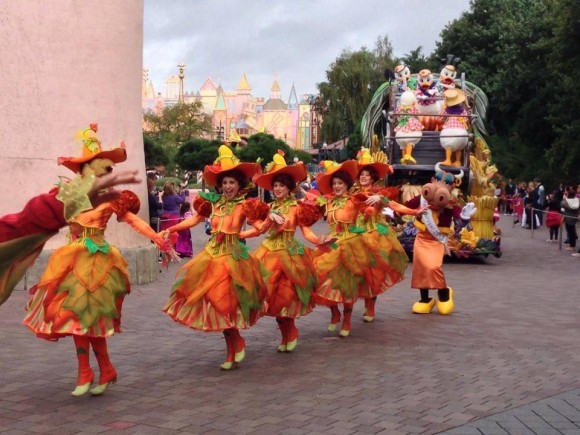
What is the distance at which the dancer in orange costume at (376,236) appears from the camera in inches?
410

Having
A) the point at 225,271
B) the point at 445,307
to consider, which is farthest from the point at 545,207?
the point at 225,271

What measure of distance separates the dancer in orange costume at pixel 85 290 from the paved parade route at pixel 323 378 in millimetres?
466

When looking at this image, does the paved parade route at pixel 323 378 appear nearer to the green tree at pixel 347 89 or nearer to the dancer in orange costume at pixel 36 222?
the dancer in orange costume at pixel 36 222

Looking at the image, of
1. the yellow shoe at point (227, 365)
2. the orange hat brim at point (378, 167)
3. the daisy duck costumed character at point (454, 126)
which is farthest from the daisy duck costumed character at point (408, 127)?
the yellow shoe at point (227, 365)

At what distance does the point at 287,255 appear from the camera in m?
8.96

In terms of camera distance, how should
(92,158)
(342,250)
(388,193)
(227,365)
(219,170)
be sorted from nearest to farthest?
(92,158) < (227,365) < (219,170) < (342,250) < (388,193)

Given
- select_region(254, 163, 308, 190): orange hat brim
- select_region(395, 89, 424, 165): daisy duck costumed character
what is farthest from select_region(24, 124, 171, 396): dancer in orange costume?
select_region(395, 89, 424, 165): daisy duck costumed character

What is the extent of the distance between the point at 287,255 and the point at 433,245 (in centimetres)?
346

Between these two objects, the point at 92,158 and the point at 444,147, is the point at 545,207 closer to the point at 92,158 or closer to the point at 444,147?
the point at 444,147

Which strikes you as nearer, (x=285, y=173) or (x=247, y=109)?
(x=285, y=173)

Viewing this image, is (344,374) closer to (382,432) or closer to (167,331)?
(382,432)

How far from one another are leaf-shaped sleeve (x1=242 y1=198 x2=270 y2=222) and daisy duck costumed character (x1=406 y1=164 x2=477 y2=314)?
11.7ft

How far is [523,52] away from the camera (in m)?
41.0

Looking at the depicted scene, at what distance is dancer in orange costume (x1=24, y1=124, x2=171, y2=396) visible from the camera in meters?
6.97
